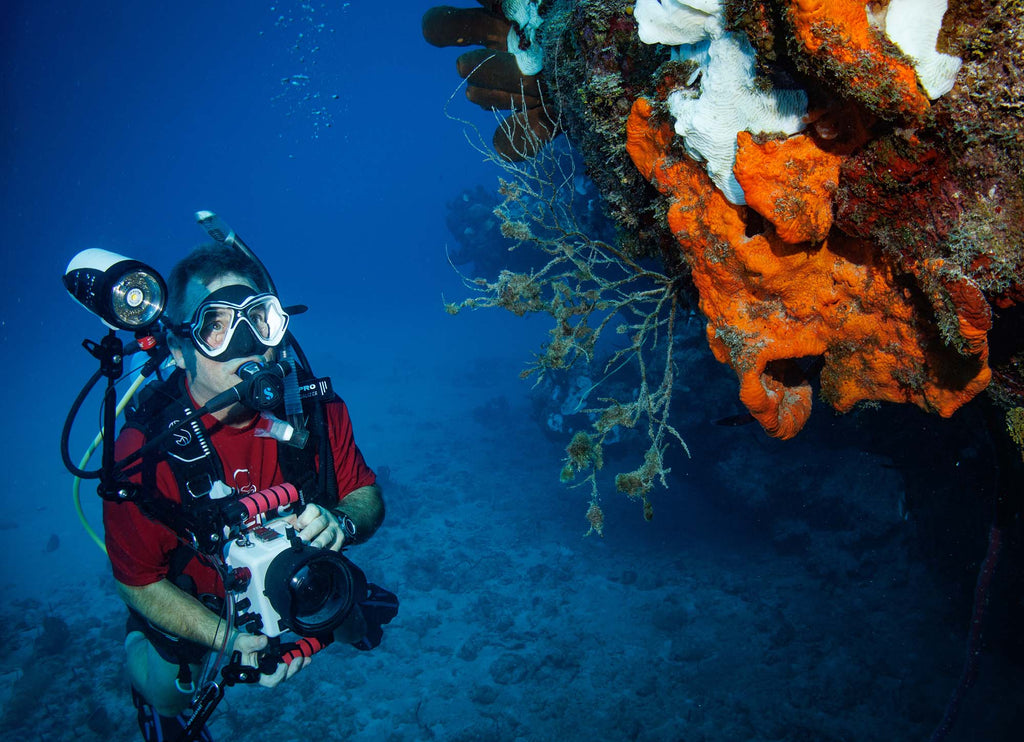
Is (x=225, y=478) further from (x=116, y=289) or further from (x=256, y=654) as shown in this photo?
(x=116, y=289)

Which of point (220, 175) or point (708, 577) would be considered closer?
point (708, 577)

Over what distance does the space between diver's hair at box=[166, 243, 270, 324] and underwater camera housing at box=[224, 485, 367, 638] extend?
144cm

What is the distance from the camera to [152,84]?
63094mm

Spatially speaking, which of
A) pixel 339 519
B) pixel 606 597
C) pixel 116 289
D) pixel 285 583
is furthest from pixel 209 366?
pixel 606 597

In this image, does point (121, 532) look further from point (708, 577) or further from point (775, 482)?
point (775, 482)

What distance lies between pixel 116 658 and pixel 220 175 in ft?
456

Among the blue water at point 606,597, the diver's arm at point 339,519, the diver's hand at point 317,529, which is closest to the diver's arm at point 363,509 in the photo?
the diver's arm at point 339,519

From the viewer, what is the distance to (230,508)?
2.30m

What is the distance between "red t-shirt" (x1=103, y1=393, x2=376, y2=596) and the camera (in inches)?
103

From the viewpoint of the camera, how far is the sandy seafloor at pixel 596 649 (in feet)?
19.0

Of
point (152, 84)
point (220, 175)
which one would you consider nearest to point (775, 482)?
point (152, 84)

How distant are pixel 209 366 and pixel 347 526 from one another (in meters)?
1.29

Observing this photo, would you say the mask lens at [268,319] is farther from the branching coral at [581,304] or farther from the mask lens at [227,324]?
the branching coral at [581,304]

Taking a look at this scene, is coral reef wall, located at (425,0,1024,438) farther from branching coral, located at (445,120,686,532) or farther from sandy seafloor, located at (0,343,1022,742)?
sandy seafloor, located at (0,343,1022,742)
